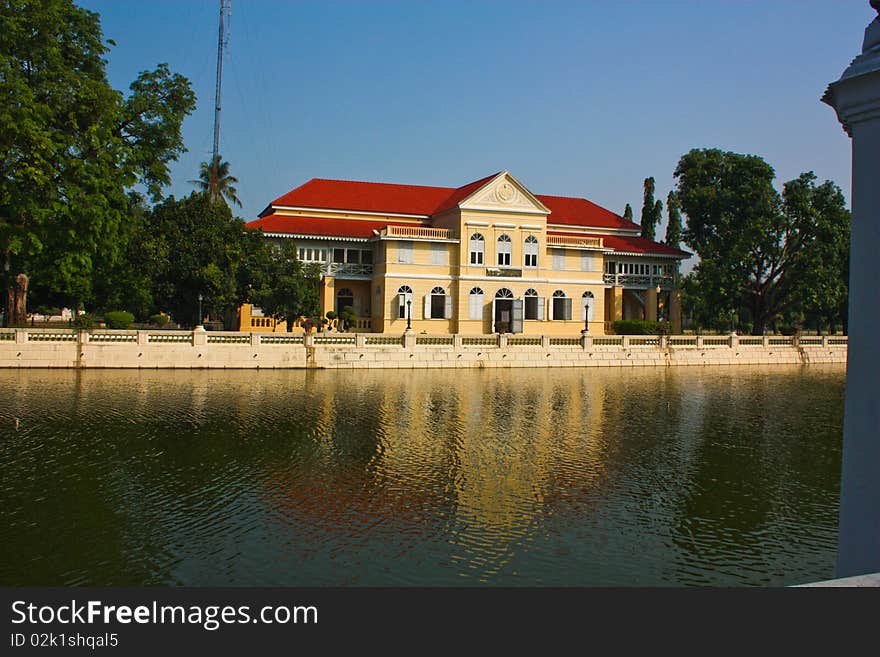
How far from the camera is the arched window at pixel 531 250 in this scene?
156 ft

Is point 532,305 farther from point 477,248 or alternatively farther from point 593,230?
point 593,230

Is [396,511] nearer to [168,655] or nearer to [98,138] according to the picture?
[168,655]

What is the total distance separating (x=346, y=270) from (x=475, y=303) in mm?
8561

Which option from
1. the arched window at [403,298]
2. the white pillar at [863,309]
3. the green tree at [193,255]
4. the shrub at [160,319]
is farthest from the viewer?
the shrub at [160,319]

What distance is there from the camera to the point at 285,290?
128 ft

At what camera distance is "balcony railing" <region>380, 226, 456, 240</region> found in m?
45.2

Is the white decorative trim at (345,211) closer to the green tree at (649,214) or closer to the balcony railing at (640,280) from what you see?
the balcony railing at (640,280)

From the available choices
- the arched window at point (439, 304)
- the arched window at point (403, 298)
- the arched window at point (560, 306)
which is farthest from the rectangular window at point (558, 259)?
the arched window at point (403, 298)

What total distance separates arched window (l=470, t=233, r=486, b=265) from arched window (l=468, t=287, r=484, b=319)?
1.78m

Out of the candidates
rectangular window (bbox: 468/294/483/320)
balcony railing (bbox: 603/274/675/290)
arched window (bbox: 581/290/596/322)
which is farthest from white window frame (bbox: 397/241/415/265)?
balcony railing (bbox: 603/274/675/290)

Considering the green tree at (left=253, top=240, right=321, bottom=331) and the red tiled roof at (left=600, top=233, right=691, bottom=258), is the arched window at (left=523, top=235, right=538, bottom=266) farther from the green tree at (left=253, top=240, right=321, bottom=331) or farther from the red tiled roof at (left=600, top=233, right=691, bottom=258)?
the green tree at (left=253, top=240, right=321, bottom=331)

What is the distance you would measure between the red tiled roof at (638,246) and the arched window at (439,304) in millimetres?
13335

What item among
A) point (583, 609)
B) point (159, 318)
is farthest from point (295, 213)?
point (583, 609)

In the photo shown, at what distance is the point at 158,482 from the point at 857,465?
10.9m
